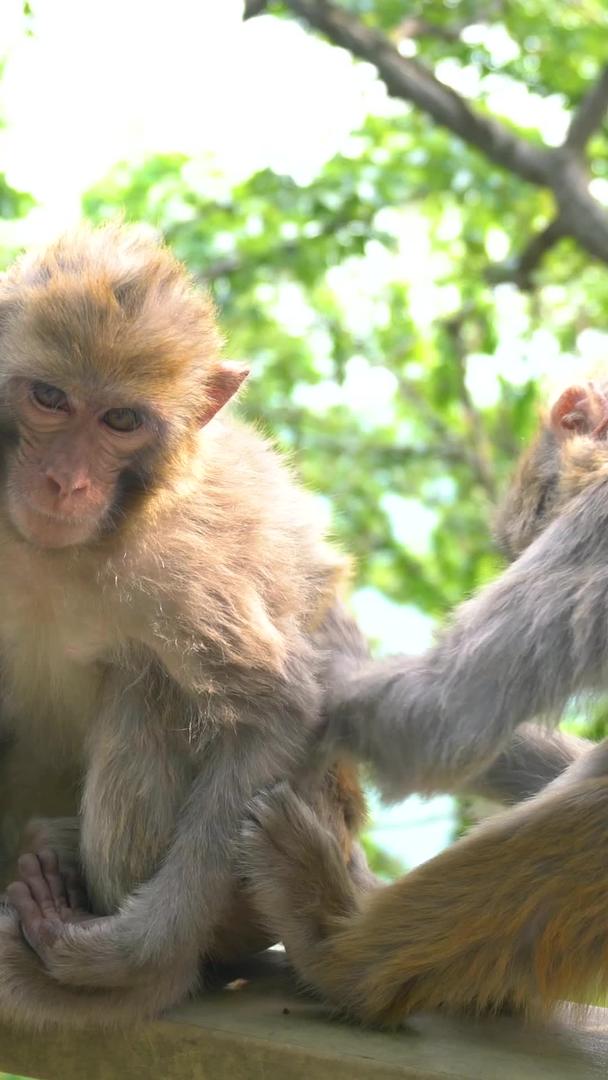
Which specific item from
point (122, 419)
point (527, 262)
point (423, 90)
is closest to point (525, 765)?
point (122, 419)

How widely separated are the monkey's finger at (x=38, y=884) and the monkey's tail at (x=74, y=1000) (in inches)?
4.9

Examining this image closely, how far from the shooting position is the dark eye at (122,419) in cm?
262

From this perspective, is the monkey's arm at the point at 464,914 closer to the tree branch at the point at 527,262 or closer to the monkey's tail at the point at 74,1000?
the monkey's tail at the point at 74,1000

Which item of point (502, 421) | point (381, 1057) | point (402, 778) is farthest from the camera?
point (502, 421)

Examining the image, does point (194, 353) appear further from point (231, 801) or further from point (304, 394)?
point (304, 394)

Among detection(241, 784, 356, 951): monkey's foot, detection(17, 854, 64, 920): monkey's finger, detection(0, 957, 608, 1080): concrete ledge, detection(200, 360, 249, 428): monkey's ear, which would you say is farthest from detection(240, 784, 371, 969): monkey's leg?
detection(200, 360, 249, 428): monkey's ear

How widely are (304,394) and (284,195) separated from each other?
298 cm

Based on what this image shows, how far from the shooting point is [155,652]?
9.35ft

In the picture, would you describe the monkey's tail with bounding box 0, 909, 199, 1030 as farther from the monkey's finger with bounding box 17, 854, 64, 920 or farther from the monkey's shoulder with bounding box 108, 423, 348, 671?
the monkey's shoulder with bounding box 108, 423, 348, 671

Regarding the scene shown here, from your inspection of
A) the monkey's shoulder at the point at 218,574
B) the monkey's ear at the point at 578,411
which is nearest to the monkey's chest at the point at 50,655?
the monkey's shoulder at the point at 218,574

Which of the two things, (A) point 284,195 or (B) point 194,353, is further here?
(A) point 284,195

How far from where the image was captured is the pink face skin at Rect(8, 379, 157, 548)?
258 centimetres

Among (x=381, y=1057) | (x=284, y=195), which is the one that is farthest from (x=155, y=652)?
(x=284, y=195)

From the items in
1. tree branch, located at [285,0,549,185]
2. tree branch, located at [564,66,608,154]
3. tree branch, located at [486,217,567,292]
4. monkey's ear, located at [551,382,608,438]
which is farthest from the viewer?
tree branch, located at [486,217,567,292]
